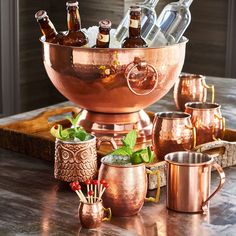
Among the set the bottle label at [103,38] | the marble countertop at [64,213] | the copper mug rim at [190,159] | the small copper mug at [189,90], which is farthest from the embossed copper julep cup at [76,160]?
the small copper mug at [189,90]

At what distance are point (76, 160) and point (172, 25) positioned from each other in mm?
562

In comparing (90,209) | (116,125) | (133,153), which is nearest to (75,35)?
(116,125)

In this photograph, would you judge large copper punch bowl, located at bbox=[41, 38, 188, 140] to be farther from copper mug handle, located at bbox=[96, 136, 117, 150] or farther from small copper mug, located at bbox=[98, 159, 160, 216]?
small copper mug, located at bbox=[98, 159, 160, 216]

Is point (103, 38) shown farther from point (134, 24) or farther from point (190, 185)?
point (190, 185)

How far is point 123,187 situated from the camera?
153 cm

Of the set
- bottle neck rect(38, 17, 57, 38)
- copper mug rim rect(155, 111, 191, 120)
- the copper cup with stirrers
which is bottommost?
the copper cup with stirrers

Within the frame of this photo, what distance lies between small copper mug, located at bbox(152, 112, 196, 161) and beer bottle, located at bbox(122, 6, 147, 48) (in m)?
0.20

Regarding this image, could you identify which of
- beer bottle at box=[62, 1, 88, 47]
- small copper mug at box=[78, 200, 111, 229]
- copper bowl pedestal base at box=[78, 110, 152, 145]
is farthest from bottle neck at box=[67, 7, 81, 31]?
small copper mug at box=[78, 200, 111, 229]

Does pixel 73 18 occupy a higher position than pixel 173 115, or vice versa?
pixel 73 18

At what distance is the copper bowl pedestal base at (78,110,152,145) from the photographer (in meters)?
1.96

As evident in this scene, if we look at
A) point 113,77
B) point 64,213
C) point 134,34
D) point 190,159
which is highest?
point 134,34

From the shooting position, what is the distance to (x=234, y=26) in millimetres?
4348

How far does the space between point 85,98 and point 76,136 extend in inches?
9.4

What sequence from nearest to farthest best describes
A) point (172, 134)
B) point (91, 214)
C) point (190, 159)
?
point (91, 214) < point (190, 159) < point (172, 134)
